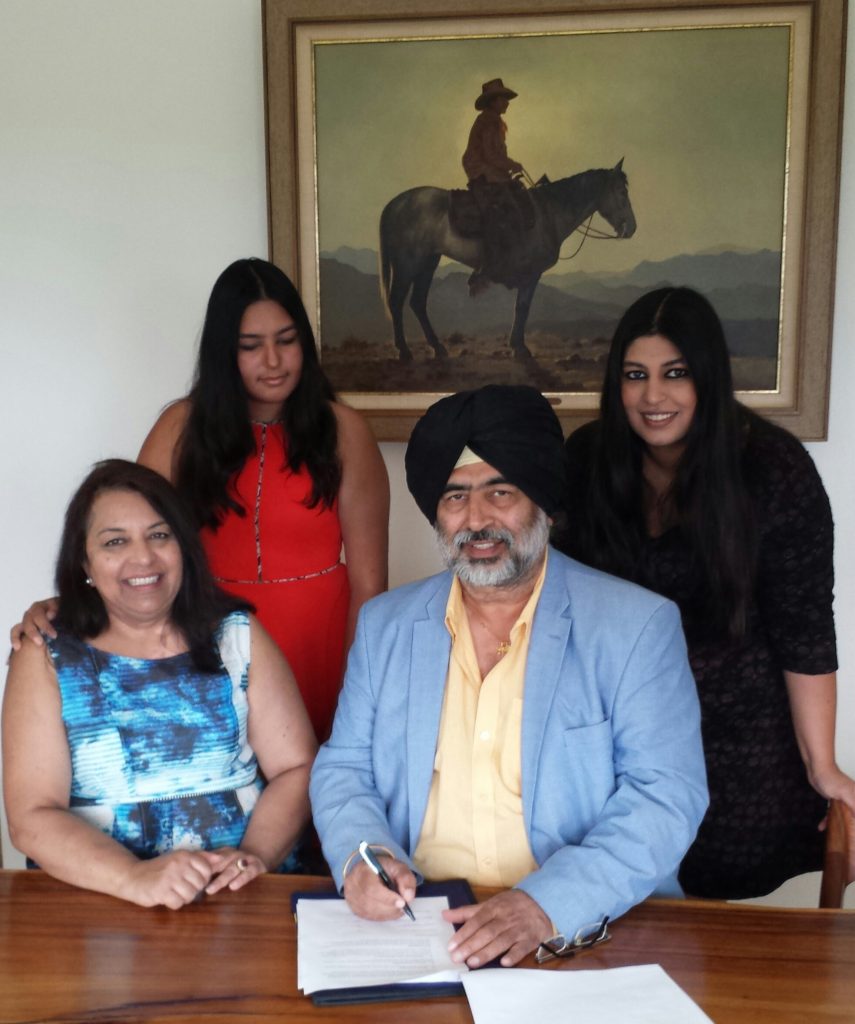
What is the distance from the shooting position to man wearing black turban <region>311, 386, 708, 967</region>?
172 centimetres

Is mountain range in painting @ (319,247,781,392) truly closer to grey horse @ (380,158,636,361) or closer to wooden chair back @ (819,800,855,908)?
grey horse @ (380,158,636,361)

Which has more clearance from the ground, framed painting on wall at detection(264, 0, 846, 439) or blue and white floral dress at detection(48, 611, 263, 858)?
framed painting on wall at detection(264, 0, 846, 439)

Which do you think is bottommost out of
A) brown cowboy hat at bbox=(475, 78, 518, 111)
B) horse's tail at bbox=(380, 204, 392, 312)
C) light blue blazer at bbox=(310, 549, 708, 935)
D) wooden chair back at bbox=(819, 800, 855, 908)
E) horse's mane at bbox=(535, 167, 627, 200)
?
wooden chair back at bbox=(819, 800, 855, 908)

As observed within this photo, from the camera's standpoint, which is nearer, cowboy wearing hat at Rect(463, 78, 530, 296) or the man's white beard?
the man's white beard

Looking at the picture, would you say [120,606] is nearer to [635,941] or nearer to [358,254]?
[635,941]

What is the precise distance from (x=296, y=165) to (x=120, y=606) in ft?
5.77

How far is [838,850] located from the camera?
1.82 m

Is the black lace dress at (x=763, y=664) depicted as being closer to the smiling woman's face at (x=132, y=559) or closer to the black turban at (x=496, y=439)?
the black turban at (x=496, y=439)

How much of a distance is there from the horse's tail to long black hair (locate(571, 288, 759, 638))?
1.21 m

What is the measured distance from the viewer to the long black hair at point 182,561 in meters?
2.14

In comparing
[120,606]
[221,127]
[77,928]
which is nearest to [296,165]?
[221,127]

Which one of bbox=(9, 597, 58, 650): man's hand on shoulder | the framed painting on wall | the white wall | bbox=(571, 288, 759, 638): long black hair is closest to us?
bbox=(9, 597, 58, 650): man's hand on shoulder

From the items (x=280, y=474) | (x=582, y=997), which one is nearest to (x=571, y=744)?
(x=582, y=997)

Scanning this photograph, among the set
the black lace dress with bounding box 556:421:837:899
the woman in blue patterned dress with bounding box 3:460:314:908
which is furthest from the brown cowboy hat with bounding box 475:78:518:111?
the woman in blue patterned dress with bounding box 3:460:314:908
